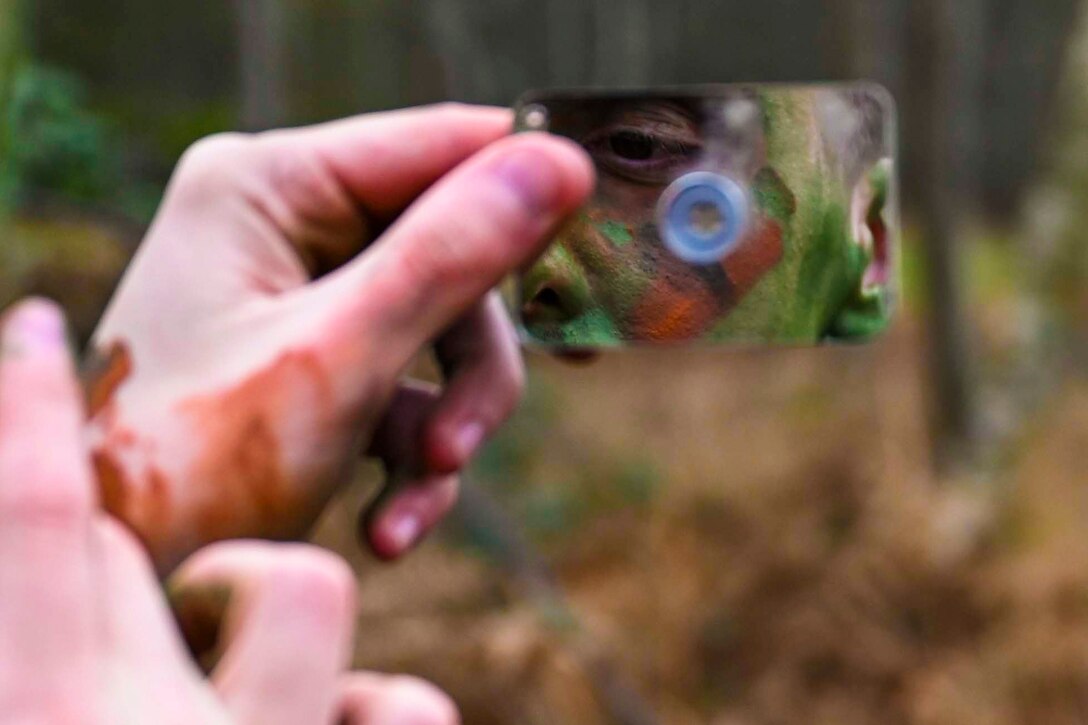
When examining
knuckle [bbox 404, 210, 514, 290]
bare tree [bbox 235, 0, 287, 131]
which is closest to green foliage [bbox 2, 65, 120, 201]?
bare tree [bbox 235, 0, 287, 131]

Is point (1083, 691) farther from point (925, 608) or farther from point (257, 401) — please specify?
point (257, 401)

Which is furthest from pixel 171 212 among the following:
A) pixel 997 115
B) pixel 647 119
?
pixel 997 115

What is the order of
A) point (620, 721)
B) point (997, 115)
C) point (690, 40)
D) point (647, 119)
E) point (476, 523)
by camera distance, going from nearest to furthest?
point (647, 119) → point (620, 721) → point (476, 523) → point (690, 40) → point (997, 115)

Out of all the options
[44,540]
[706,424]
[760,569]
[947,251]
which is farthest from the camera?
[706,424]

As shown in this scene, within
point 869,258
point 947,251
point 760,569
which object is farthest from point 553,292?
point 947,251

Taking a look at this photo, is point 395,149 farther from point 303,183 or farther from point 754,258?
point 754,258

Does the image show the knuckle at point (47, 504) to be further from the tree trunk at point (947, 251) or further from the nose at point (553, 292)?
the tree trunk at point (947, 251)

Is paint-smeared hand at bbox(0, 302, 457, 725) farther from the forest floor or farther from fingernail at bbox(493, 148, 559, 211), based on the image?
the forest floor
